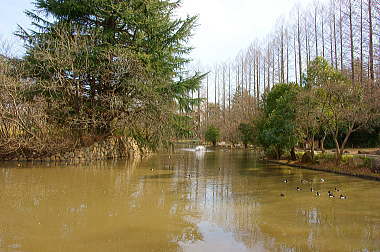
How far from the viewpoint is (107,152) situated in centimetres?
2083

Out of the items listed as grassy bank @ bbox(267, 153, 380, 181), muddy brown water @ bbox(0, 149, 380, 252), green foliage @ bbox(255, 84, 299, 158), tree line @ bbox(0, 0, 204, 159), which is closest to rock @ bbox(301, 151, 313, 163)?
grassy bank @ bbox(267, 153, 380, 181)

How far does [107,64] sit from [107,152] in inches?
243

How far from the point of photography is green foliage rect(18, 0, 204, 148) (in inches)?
677

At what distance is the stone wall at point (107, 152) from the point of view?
18.2 m

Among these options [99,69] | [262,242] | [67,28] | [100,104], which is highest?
[67,28]

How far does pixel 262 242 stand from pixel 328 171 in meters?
11.3

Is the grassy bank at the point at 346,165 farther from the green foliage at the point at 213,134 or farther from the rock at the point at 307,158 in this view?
the green foliage at the point at 213,134

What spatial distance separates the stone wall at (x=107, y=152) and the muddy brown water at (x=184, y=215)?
6.21 m

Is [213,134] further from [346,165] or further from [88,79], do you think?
[346,165]

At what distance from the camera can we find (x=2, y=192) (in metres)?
9.28

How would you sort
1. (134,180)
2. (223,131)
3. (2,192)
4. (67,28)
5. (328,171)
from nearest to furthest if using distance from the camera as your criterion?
(2,192)
(134,180)
(328,171)
(67,28)
(223,131)

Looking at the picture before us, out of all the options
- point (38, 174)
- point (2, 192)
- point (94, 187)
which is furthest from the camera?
point (38, 174)

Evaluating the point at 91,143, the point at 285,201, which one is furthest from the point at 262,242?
the point at 91,143

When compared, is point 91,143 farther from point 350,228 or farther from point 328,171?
point 350,228
